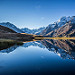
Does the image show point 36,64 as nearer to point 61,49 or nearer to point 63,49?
point 61,49

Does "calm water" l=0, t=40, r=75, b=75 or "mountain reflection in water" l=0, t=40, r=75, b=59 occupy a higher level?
"mountain reflection in water" l=0, t=40, r=75, b=59

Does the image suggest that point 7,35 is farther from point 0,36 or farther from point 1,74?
point 1,74

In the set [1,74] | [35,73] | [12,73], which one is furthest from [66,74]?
[1,74]

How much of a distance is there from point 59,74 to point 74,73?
7.98ft

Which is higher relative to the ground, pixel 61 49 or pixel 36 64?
pixel 61 49

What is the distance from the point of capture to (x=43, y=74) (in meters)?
12.1

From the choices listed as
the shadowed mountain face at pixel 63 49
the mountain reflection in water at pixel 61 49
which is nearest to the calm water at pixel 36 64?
the shadowed mountain face at pixel 63 49

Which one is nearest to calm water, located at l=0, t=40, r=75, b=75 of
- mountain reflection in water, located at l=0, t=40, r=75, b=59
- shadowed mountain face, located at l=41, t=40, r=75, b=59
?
shadowed mountain face, located at l=41, t=40, r=75, b=59

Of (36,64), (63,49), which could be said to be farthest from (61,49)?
(36,64)

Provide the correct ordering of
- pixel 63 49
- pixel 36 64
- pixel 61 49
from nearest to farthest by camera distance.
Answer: pixel 36 64
pixel 61 49
pixel 63 49

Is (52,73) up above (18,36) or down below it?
below

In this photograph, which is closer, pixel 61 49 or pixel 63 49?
pixel 61 49

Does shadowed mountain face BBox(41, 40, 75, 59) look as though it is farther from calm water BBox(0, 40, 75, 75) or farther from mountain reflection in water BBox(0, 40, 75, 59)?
calm water BBox(0, 40, 75, 75)

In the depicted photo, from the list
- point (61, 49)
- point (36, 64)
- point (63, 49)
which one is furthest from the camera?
point (63, 49)
